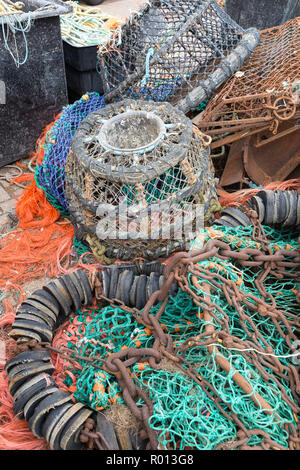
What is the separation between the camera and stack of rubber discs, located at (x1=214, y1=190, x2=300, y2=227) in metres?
2.39

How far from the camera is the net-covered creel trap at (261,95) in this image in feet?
8.72

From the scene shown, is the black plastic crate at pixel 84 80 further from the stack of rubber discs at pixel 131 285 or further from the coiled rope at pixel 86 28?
the stack of rubber discs at pixel 131 285

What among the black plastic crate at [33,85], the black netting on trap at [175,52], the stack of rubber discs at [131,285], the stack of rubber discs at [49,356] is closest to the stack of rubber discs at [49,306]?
the stack of rubber discs at [49,356]

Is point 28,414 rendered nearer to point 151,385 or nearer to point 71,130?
point 151,385

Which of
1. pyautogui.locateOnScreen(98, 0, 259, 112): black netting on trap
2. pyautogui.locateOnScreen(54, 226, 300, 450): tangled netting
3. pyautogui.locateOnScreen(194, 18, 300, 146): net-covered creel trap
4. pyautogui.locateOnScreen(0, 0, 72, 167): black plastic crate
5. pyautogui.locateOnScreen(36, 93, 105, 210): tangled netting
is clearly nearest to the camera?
pyautogui.locateOnScreen(54, 226, 300, 450): tangled netting

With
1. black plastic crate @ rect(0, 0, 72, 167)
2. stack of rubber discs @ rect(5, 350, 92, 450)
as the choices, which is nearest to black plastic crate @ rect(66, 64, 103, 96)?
black plastic crate @ rect(0, 0, 72, 167)

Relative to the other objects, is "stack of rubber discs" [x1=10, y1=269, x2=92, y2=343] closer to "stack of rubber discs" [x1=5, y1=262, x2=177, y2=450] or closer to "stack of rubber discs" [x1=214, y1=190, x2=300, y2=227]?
"stack of rubber discs" [x1=5, y1=262, x2=177, y2=450]

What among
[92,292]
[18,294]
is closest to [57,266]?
[18,294]

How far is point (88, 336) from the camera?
2154mm

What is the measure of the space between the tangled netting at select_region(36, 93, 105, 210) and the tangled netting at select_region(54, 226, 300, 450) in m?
1.15

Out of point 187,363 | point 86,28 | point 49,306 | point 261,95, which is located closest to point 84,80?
point 86,28

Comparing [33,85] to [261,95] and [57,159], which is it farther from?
[261,95]

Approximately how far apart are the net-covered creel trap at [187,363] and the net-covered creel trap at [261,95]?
943 mm
